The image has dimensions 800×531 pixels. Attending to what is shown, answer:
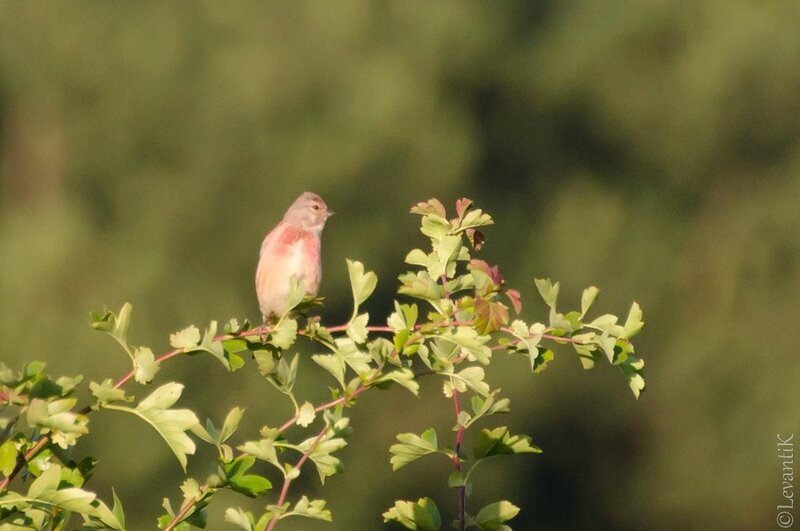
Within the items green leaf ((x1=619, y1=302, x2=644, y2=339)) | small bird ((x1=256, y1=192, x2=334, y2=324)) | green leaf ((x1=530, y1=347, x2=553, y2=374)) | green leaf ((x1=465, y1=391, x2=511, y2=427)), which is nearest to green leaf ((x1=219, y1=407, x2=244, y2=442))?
green leaf ((x1=465, y1=391, x2=511, y2=427))

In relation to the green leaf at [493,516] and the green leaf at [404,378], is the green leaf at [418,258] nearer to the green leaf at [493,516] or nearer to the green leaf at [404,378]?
the green leaf at [404,378]

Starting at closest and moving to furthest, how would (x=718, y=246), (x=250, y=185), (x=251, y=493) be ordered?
(x=251, y=493) < (x=250, y=185) < (x=718, y=246)

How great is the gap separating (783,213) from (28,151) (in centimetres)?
586

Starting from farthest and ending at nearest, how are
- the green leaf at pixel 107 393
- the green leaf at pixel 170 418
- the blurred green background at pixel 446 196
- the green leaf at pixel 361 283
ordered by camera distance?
the blurred green background at pixel 446 196, the green leaf at pixel 361 283, the green leaf at pixel 170 418, the green leaf at pixel 107 393

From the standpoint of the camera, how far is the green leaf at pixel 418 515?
260 centimetres

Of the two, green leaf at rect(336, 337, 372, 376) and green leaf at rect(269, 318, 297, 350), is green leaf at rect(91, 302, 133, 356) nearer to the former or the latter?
green leaf at rect(269, 318, 297, 350)

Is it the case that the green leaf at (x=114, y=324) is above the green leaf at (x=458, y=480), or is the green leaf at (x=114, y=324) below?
above

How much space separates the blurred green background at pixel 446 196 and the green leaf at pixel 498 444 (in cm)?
623

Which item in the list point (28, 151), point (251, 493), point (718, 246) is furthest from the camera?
point (718, 246)

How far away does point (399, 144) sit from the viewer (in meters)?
9.34

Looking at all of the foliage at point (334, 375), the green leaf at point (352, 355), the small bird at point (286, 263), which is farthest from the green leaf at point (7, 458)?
the small bird at point (286, 263)

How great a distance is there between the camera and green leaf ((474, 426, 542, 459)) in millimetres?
2607

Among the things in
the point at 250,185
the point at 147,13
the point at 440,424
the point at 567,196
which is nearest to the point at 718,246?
the point at 567,196

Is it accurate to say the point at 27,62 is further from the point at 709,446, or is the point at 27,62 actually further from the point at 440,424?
the point at 709,446
